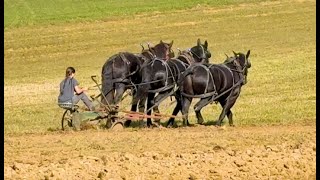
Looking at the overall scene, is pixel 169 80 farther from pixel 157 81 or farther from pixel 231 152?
pixel 231 152

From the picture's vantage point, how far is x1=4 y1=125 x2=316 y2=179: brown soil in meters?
10.4

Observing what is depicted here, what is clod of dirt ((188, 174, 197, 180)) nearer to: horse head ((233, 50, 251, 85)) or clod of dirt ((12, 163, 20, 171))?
clod of dirt ((12, 163, 20, 171))

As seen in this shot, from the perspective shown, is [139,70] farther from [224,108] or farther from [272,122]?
[272,122]

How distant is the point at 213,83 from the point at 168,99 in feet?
8.87

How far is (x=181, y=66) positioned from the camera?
1553cm

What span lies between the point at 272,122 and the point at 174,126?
196 cm

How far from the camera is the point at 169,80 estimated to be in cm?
1541

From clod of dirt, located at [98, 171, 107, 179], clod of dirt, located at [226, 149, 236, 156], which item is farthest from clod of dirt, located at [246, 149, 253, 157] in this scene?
clod of dirt, located at [98, 171, 107, 179]

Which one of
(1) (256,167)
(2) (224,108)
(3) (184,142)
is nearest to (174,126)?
(2) (224,108)

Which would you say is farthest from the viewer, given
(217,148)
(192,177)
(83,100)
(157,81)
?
(157,81)

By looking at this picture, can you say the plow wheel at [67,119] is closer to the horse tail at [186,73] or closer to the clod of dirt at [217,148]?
the horse tail at [186,73]

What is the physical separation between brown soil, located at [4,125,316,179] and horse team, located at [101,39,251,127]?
974 millimetres

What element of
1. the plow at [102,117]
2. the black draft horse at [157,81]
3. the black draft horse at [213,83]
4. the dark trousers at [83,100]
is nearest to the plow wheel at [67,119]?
the plow at [102,117]

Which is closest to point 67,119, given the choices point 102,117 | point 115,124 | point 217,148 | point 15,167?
point 102,117
